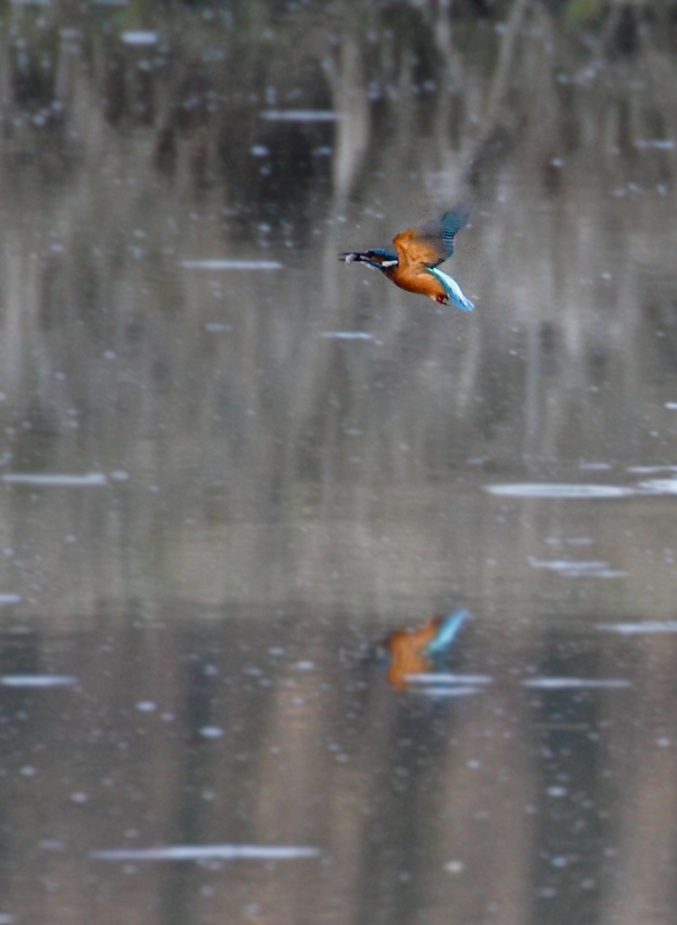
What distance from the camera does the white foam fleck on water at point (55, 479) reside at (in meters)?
5.36

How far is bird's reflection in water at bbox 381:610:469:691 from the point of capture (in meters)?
4.37

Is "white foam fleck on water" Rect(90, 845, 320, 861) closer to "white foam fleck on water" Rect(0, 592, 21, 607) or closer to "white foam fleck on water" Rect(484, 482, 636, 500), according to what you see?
"white foam fleck on water" Rect(0, 592, 21, 607)

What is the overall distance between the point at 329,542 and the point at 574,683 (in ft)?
3.03

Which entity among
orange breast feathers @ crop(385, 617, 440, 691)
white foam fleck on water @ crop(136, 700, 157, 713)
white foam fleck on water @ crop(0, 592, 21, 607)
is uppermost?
white foam fleck on water @ crop(0, 592, 21, 607)

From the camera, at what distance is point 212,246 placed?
26.7 feet

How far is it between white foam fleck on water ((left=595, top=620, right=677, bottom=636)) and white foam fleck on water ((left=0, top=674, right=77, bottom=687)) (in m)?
1.17

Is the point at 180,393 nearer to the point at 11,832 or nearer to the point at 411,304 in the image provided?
the point at 411,304

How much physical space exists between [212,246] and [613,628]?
3.91m

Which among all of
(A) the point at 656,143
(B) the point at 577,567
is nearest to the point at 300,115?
(A) the point at 656,143

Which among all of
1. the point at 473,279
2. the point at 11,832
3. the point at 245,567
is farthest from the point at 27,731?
the point at 473,279

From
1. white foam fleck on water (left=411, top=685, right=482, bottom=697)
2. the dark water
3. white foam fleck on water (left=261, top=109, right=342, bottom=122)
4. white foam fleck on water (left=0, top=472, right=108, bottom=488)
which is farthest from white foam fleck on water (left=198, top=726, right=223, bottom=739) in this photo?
white foam fleck on water (left=261, top=109, right=342, bottom=122)

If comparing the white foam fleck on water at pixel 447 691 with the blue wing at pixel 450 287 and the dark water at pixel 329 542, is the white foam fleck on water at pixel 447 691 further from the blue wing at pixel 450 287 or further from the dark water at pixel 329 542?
the blue wing at pixel 450 287

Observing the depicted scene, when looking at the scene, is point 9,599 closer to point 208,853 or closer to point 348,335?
point 208,853

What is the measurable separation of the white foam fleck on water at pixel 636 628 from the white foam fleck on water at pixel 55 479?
4.80 feet
